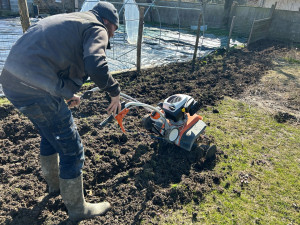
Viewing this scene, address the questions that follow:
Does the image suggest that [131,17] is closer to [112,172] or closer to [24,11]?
[24,11]

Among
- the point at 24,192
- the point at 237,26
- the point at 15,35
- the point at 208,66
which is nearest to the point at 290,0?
the point at 237,26

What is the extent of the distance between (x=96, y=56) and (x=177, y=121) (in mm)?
1939

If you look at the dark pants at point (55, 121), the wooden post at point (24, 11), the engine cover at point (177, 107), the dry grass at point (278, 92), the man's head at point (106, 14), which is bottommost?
the dry grass at point (278, 92)

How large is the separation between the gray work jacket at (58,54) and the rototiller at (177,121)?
1.46 m

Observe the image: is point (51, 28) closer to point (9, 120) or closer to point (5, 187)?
point (5, 187)

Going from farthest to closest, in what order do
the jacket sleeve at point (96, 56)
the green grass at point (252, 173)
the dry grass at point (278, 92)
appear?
Answer: the dry grass at point (278, 92) < the green grass at point (252, 173) < the jacket sleeve at point (96, 56)

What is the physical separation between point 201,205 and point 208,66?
6.43 meters

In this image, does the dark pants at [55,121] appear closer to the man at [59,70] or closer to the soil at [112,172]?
the man at [59,70]

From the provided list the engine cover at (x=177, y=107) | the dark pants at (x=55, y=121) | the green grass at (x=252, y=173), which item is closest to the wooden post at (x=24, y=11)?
the dark pants at (x=55, y=121)

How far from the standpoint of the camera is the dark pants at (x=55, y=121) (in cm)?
220

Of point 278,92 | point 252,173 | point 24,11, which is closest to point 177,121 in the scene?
point 252,173

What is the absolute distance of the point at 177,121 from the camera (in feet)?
12.1

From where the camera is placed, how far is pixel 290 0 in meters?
25.8

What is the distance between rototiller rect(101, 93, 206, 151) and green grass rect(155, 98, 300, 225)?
67 centimetres
